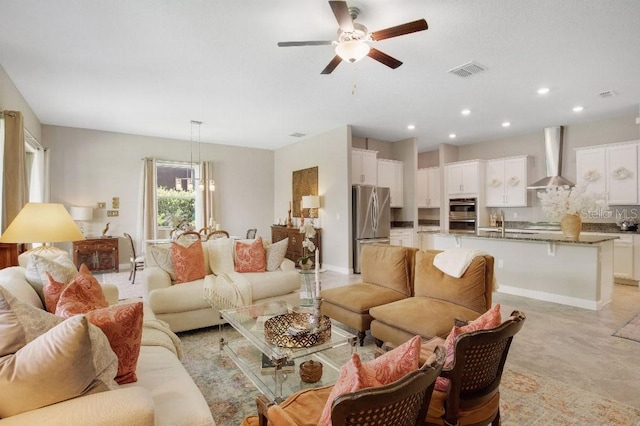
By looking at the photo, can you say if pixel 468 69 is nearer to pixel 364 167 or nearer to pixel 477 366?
pixel 364 167

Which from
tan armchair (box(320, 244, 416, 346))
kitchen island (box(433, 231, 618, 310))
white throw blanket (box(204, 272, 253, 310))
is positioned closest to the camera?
tan armchair (box(320, 244, 416, 346))

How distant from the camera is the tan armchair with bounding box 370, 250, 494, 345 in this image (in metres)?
2.47

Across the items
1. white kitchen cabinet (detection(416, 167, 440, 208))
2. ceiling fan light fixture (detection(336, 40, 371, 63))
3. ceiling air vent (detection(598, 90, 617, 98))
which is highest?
ceiling air vent (detection(598, 90, 617, 98))

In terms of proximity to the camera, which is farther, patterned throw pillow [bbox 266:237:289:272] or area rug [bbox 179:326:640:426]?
patterned throw pillow [bbox 266:237:289:272]

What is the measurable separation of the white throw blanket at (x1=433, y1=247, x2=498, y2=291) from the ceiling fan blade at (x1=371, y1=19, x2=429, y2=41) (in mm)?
1814

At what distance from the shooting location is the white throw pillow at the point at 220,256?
13.2 feet

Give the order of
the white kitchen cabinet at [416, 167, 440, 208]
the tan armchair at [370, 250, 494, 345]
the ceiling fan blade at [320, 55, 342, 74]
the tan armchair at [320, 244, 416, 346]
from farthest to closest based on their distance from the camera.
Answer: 1. the white kitchen cabinet at [416, 167, 440, 208]
2. the tan armchair at [320, 244, 416, 346]
3. the ceiling fan blade at [320, 55, 342, 74]
4. the tan armchair at [370, 250, 494, 345]

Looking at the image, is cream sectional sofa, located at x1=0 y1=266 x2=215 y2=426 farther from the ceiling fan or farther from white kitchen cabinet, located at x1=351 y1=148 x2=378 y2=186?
white kitchen cabinet, located at x1=351 y1=148 x2=378 y2=186

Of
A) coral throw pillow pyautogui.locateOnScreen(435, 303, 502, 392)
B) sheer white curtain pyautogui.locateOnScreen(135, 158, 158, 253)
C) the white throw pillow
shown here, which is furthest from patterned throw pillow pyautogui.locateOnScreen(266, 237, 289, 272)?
sheer white curtain pyautogui.locateOnScreen(135, 158, 158, 253)

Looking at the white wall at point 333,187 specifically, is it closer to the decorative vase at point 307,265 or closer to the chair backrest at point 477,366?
the decorative vase at point 307,265

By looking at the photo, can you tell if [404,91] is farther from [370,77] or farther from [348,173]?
[348,173]

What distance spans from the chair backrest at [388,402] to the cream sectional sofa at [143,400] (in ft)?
2.30

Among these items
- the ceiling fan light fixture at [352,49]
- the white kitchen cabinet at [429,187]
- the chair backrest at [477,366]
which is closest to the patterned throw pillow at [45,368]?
the chair backrest at [477,366]

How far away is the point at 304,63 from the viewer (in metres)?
3.66
